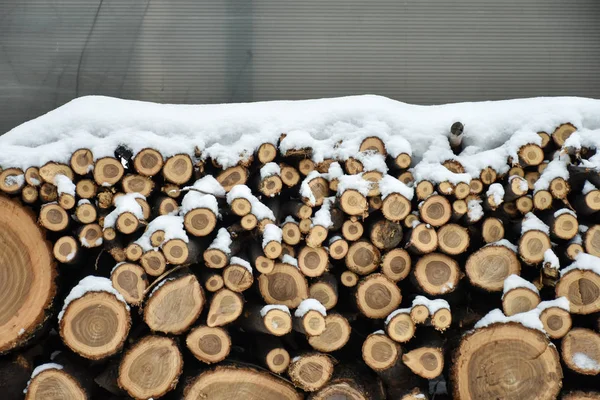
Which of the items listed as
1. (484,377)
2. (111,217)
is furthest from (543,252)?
(111,217)

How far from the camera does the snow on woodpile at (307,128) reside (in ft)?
6.90

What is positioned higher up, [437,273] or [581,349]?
[437,273]

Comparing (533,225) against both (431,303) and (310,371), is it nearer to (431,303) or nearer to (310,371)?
(431,303)

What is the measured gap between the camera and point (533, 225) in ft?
6.52

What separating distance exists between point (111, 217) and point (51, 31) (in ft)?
5.34

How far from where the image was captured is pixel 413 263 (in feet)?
6.77

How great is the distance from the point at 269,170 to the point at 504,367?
128cm

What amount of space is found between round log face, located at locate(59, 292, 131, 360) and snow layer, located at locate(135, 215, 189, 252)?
24 centimetres

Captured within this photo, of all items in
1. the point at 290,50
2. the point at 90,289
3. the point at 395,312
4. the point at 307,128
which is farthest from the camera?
the point at 290,50

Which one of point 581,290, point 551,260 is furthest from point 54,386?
point 581,290

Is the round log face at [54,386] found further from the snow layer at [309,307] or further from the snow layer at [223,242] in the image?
the snow layer at [309,307]

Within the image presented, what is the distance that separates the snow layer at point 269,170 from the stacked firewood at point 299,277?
0.01m

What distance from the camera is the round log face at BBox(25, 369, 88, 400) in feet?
6.08

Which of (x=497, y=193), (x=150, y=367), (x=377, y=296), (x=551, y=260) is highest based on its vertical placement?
(x=497, y=193)
